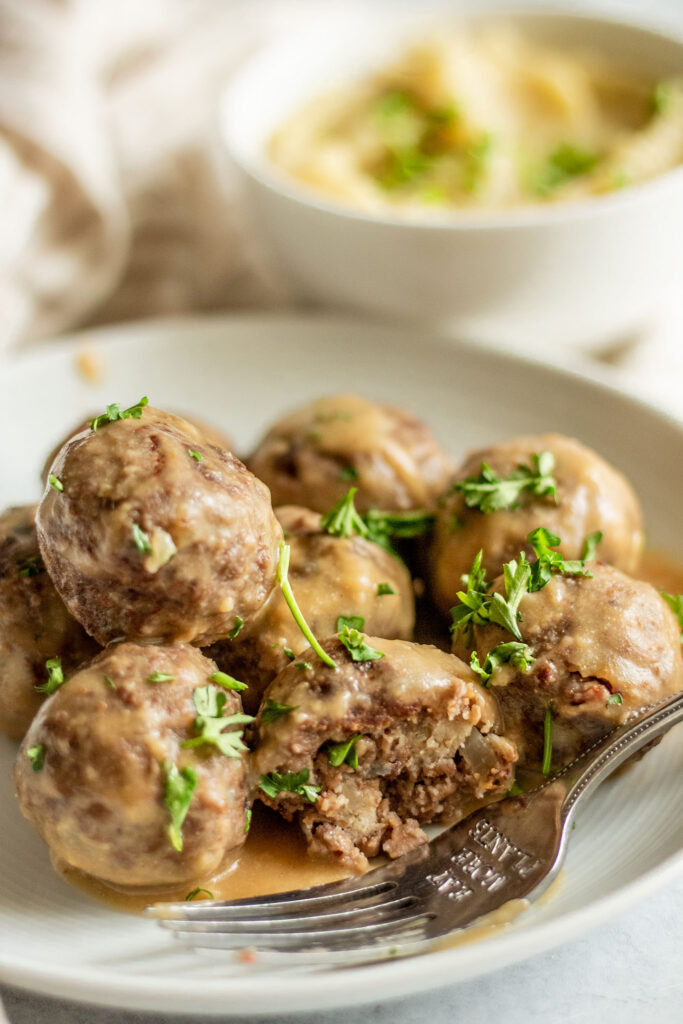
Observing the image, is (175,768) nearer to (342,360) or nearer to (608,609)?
(608,609)

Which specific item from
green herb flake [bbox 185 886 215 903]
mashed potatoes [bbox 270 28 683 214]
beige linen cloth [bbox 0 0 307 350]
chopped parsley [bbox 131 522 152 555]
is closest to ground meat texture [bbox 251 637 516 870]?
green herb flake [bbox 185 886 215 903]

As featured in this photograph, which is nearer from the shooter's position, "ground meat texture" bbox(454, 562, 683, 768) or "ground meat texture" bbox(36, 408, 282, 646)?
"ground meat texture" bbox(36, 408, 282, 646)

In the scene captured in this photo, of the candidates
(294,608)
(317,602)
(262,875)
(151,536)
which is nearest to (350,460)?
(317,602)

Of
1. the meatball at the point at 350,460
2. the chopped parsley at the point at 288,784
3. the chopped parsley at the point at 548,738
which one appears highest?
the meatball at the point at 350,460

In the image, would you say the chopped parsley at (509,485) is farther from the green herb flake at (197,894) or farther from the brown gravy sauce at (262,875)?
the green herb flake at (197,894)

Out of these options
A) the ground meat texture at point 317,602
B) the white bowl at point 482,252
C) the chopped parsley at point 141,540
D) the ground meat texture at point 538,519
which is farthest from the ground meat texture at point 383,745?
the white bowl at point 482,252

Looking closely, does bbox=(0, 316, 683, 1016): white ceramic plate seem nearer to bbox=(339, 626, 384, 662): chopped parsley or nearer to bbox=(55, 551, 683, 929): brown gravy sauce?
bbox=(55, 551, 683, 929): brown gravy sauce
